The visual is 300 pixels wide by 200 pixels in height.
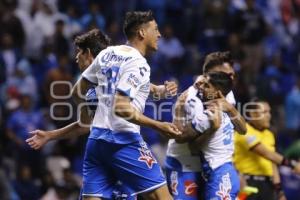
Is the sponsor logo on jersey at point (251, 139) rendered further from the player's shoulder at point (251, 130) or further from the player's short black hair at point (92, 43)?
the player's short black hair at point (92, 43)

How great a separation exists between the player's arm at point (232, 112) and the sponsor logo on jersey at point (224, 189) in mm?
570

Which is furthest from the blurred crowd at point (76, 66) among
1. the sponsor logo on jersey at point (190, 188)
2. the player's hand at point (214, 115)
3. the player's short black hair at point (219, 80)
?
the player's hand at point (214, 115)

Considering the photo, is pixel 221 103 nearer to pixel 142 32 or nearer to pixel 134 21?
pixel 142 32

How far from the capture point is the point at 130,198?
8602mm

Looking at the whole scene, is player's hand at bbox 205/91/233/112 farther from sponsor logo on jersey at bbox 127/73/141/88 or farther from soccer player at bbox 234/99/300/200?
soccer player at bbox 234/99/300/200

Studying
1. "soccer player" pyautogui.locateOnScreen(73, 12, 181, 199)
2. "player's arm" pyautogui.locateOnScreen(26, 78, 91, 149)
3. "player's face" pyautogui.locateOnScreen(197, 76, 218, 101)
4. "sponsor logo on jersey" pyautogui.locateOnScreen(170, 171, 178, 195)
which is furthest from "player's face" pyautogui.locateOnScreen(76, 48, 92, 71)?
"sponsor logo on jersey" pyautogui.locateOnScreen(170, 171, 178, 195)

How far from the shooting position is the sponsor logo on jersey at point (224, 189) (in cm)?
930

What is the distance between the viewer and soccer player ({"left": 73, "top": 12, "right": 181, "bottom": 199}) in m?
8.20

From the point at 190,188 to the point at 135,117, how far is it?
1884 millimetres

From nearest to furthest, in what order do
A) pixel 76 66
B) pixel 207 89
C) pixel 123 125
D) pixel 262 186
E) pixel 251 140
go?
pixel 123 125, pixel 207 89, pixel 251 140, pixel 262 186, pixel 76 66

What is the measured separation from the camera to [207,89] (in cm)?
931

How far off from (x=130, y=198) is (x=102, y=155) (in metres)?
0.51

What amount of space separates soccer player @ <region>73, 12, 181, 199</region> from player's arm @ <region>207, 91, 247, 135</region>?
1.00 meters

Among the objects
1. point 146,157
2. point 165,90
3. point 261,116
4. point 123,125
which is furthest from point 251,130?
point 123,125
